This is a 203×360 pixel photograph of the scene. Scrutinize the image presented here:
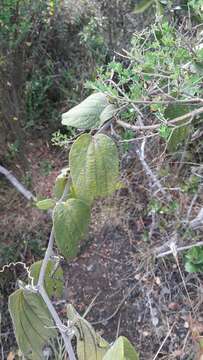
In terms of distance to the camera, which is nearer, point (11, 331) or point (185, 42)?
point (185, 42)

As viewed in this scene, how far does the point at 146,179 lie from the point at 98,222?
0.81 feet

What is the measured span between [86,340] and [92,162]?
262mm

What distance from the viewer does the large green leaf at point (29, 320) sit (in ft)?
2.52

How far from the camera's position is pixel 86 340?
75 centimetres

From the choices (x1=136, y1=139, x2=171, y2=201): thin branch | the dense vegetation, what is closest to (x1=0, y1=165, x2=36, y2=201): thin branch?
the dense vegetation

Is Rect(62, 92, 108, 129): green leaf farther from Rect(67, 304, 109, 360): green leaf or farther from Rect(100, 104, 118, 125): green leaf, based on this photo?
Rect(67, 304, 109, 360): green leaf

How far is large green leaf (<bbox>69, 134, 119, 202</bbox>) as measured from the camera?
683 millimetres

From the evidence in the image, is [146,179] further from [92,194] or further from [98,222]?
[92,194]

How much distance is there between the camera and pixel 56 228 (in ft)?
2.44

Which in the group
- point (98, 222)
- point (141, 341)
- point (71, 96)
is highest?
point (71, 96)

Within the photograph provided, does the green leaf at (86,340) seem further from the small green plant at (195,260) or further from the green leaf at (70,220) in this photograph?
the small green plant at (195,260)

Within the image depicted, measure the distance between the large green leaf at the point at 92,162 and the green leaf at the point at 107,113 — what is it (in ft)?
0.11

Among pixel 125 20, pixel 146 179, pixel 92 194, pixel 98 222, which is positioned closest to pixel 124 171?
pixel 146 179

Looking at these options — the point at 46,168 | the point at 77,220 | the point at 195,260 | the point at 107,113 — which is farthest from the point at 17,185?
the point at 107,113
